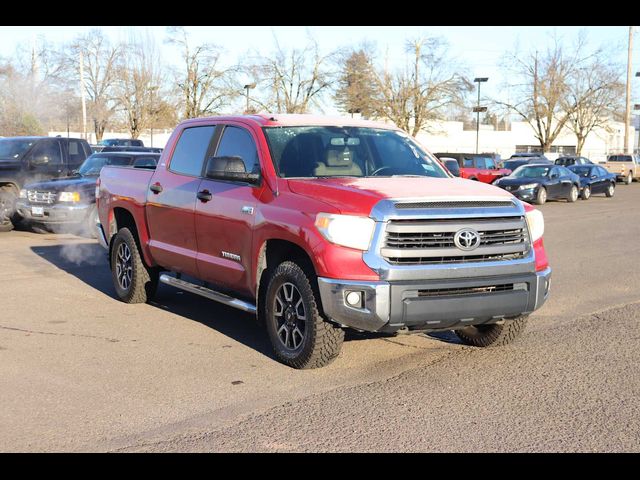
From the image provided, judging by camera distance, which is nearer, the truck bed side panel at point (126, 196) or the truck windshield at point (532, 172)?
the truck bed side panel at point (126, 196)

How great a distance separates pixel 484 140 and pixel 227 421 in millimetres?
78998

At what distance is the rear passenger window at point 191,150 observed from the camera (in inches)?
293

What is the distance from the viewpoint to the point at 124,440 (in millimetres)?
4473

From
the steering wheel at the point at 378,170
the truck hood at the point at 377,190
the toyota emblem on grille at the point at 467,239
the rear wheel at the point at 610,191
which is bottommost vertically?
the rear wheel at the point at 610,191

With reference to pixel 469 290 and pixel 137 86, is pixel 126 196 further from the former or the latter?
pixel 137 86

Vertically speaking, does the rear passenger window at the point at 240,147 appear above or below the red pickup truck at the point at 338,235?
above

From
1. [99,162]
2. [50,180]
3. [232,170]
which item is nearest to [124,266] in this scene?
[232,170]

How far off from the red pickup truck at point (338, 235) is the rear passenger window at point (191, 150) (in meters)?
0.02

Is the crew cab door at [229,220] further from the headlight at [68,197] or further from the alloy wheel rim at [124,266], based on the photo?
the headlight at [68,197]

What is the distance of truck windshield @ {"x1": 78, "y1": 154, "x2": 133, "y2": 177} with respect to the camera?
1586 cm

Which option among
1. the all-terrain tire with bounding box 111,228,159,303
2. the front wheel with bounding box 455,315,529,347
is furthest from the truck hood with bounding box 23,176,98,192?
the front wheel with bounding box 455,315,529,347

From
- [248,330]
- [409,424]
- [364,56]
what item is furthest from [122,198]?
[364,56]

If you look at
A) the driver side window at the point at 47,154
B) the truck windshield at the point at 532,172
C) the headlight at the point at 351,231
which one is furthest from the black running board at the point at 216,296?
the truck windshield at the point at 532,172

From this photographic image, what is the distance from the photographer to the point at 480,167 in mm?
33906
